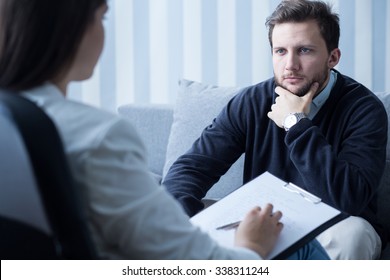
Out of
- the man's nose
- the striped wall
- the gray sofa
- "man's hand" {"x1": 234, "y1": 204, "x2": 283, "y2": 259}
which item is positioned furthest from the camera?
the striped wall

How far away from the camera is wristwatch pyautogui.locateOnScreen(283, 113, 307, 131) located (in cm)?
159

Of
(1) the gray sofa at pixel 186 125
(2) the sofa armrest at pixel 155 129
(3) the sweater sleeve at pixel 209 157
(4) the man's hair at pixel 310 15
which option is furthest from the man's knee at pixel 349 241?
(2) the sofa armrest at pixel 155 129

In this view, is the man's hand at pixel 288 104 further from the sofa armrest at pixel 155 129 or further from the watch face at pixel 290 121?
the sofa armrest at pixel 155 129

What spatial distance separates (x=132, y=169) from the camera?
692 mm

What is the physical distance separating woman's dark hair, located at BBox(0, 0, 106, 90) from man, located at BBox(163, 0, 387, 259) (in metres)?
0.83

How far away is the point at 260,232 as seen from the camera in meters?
0.92

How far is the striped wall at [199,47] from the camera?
2336mm

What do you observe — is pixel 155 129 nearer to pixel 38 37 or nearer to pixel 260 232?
pixel 260 232

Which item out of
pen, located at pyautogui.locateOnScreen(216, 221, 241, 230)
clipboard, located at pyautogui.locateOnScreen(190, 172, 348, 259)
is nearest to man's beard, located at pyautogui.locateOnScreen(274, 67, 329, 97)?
clipboard, located at pyautogui.locateOnScreen(190, 172, 348, 259)

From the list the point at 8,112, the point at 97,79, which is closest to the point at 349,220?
the point at 8,112

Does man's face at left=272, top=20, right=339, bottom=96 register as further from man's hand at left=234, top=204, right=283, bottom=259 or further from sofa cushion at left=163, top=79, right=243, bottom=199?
man's hand at left=234, top=204, right=283, bottom=259

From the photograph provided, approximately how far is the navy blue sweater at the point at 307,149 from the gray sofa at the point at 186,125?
167 millimetres

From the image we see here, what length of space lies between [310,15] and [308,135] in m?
0.46

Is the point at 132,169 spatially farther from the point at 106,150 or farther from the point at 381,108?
the point at 381,108
